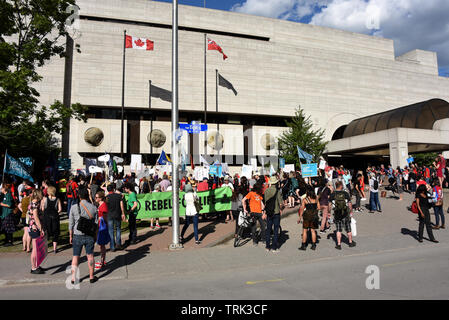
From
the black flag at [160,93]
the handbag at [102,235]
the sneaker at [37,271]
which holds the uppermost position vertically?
the black flag at [160,93]

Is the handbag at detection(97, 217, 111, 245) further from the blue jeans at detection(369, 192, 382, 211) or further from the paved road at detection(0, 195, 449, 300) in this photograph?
the blue jeans at detection(369, 192, 382, 211)

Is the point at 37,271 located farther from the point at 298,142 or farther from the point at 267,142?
the point at 267,142

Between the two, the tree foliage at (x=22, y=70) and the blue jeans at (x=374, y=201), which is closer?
the tree foliage at (x=22, y=70)

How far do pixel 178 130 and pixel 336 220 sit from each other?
18.6 feet

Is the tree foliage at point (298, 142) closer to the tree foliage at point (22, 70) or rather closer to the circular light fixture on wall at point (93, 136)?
the circular light fixture on wall at point (93, 136)

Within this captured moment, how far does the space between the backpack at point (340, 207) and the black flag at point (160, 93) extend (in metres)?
27.8

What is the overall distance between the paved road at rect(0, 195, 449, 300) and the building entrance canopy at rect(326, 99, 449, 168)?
22586mm

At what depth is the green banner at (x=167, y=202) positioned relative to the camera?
11.8m

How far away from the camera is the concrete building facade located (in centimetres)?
3266

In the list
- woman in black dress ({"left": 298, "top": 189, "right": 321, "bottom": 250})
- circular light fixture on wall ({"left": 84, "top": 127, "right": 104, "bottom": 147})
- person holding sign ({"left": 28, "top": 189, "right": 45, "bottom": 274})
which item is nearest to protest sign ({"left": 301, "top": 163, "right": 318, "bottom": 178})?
woman in black dress ({"left": 298, "top": 189, "right": 321, "bottom": 250})

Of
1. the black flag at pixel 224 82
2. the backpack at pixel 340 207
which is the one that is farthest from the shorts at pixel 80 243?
the black flag at pixel 224 82

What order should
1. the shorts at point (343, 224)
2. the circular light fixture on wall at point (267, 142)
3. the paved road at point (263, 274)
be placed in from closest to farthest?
the paved road at point (263, 274) < the shorts at point (343, 224) < the circular light fixture on wall at point (267, 142)

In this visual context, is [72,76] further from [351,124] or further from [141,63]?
[351,124]

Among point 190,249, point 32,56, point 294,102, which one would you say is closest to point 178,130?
point 190,249
